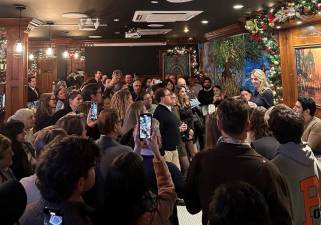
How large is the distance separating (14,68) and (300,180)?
696 cm

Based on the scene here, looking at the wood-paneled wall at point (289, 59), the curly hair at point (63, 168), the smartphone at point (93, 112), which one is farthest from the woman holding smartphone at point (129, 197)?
the wood-paneled wall at point (289, 59)

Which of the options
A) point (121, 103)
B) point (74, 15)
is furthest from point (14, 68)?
point (121, 103)

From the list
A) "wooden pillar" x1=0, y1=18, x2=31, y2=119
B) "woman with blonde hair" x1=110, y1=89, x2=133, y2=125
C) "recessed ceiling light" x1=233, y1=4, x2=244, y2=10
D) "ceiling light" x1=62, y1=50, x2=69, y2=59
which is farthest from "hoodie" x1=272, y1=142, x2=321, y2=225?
"ceiling light" x1=62, y1=50, x2=69, y2=59

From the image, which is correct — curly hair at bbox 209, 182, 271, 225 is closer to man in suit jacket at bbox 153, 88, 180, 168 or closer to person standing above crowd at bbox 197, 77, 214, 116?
man in suit jacket at bbox 153, 88, 180, 168

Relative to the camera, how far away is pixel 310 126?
335 centimetres

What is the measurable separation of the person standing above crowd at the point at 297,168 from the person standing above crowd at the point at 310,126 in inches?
49.2

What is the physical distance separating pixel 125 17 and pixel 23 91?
2847 millimetres

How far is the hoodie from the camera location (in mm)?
1980

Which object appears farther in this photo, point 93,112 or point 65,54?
point 65,54

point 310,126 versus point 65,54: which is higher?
point 65,54

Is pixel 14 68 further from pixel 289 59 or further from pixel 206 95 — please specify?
pixel 289 59

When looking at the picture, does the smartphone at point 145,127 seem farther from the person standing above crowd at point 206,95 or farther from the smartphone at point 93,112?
the person standing above crowd at point 206,95

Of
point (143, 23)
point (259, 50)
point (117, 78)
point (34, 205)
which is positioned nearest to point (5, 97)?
point (117, 78)

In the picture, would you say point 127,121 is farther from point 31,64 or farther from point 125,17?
point 31,64
